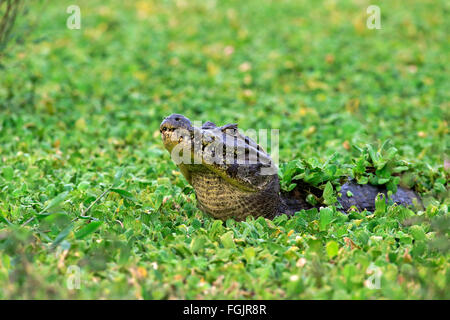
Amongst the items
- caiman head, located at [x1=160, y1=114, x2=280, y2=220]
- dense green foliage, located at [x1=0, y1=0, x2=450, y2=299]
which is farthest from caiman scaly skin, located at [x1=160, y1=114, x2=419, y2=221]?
dense green foliage, located at [x1=0, y1=0, x2=450, y2=299]

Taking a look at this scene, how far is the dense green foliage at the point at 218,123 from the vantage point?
8.97 ft

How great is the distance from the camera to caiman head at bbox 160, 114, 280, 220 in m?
3.16

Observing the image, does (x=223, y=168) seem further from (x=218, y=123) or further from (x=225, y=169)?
(x=218, y=123)

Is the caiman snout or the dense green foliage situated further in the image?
the caiman snout

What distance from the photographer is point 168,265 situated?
9.18 feet

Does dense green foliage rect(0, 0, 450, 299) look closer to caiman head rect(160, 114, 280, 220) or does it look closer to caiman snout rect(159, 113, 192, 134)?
caiman head rect(160, 114, 280, 220)

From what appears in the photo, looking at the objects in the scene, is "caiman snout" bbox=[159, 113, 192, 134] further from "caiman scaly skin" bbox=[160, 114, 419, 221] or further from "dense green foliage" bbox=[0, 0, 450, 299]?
"dense green foliage" bbox=[0, 0, 450, 299]

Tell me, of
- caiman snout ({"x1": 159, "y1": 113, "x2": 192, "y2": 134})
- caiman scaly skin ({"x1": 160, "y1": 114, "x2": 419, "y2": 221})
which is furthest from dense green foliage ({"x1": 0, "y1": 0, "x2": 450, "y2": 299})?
caiman snout ({"x1": 159, "y1": 113, "x2": 192, "y2": 134})

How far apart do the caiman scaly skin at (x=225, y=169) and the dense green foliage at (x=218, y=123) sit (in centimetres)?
13

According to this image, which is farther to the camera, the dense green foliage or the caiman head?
the caiman head

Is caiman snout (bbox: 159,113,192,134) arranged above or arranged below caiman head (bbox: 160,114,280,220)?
above

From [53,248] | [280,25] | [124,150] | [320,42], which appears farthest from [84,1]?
[53,248]

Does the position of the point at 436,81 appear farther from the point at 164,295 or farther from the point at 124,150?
the point at 164,295

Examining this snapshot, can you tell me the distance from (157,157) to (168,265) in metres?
2.17
